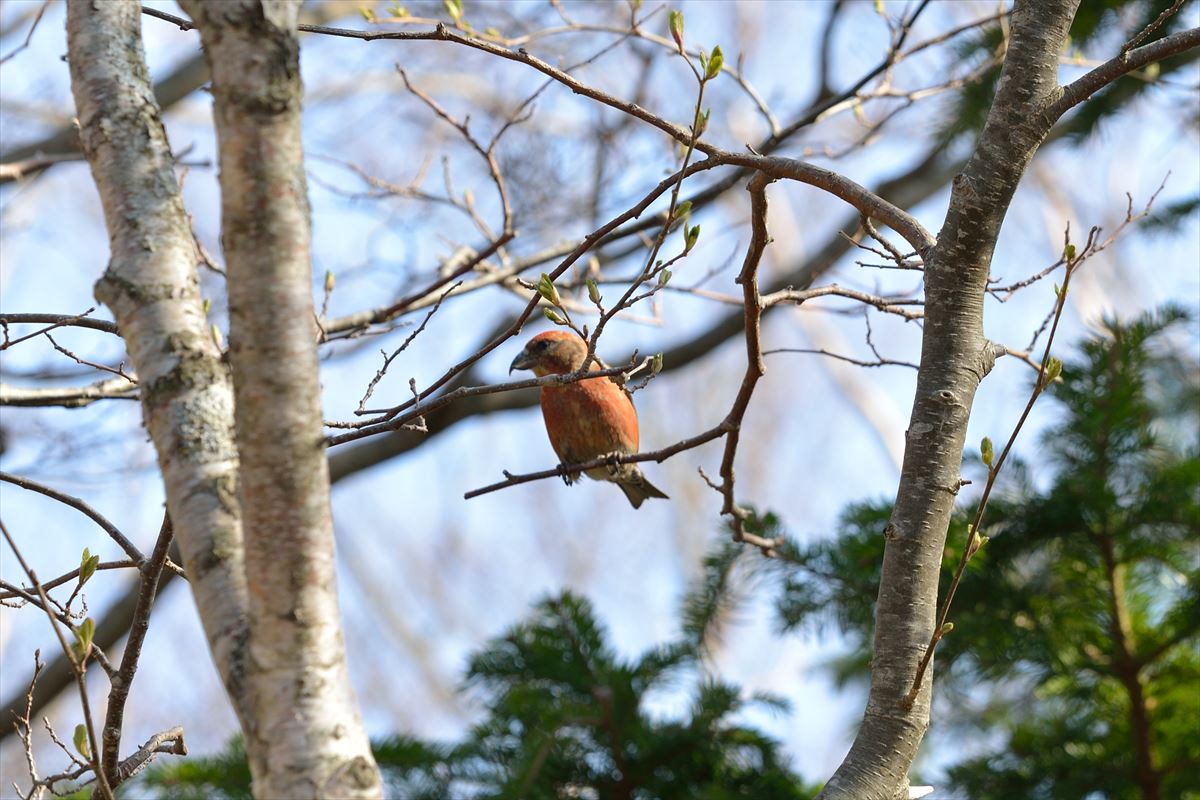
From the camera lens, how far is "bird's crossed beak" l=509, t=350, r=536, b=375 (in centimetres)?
539

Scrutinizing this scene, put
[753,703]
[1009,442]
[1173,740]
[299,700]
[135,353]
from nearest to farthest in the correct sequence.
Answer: [299,700] → [135,353] → [1009,442] → [1173,740] → [753,703]

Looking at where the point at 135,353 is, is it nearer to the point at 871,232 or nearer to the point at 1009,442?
the point at 1009,442

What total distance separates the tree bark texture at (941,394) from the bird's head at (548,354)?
3176 mm

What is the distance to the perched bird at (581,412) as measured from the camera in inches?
207

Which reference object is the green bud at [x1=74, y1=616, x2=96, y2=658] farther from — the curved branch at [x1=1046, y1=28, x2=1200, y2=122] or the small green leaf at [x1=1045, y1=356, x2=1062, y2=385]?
the curved branch at [x1=1046, y1=28, x2=1200, y2=122]

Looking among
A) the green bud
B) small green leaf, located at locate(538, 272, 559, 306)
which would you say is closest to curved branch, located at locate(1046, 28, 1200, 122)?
small green leaf, located at locate(538, 272, 559, 306)

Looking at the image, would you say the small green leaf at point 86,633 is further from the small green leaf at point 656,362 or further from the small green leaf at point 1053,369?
the small green leaf at point 1053,369

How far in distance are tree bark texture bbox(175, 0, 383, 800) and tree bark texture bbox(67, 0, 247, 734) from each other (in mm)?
88

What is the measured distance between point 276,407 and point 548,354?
383 centimetres

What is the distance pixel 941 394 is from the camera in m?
2.25

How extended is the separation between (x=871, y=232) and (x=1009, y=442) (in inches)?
33.6

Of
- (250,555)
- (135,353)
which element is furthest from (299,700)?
(135,353)

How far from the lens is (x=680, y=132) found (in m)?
2.66

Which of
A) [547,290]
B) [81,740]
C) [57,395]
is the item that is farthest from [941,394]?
[57,395]
